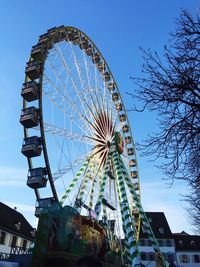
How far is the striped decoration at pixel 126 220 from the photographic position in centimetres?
1506

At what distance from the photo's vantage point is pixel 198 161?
23.2 ft

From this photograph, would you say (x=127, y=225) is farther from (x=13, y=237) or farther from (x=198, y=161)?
(x=13, y=237)

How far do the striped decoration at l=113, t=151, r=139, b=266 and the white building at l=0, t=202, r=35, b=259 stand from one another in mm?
14554

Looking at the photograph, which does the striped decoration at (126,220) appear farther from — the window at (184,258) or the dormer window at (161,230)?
the window at (184,258)

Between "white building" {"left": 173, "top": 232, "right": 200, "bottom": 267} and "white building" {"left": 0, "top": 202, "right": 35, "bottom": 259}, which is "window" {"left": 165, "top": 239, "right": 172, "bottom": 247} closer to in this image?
"white building" {"left": 173, "top": 232, "right": 200, "bottom": 267}

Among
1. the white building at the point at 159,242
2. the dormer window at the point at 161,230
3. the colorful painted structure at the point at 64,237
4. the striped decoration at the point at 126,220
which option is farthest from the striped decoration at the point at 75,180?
the dormer window at the point at 161,230

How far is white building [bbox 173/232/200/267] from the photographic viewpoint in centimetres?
4069

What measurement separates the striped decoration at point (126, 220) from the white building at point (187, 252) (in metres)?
27.9

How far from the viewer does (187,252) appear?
136 feet

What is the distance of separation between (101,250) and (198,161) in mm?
8609

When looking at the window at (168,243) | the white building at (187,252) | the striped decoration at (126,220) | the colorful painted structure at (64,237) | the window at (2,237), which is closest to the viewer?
the colorful painted structure at (64,237)

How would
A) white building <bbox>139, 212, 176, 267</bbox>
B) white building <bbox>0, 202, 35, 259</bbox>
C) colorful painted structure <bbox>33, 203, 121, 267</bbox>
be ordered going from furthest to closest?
1. white building <bbox>139, 212, 176, 267</bbox>
2. white building <bbox>0, 202, 35, 259</bbox>
3. colorful painted structure <bbox>33, 203, 121, 267</bbox>

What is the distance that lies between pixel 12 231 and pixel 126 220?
1866cm

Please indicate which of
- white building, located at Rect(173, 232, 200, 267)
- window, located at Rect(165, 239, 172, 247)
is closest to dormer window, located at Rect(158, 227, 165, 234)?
window, located at Rect(165, 239, 172, 247)
